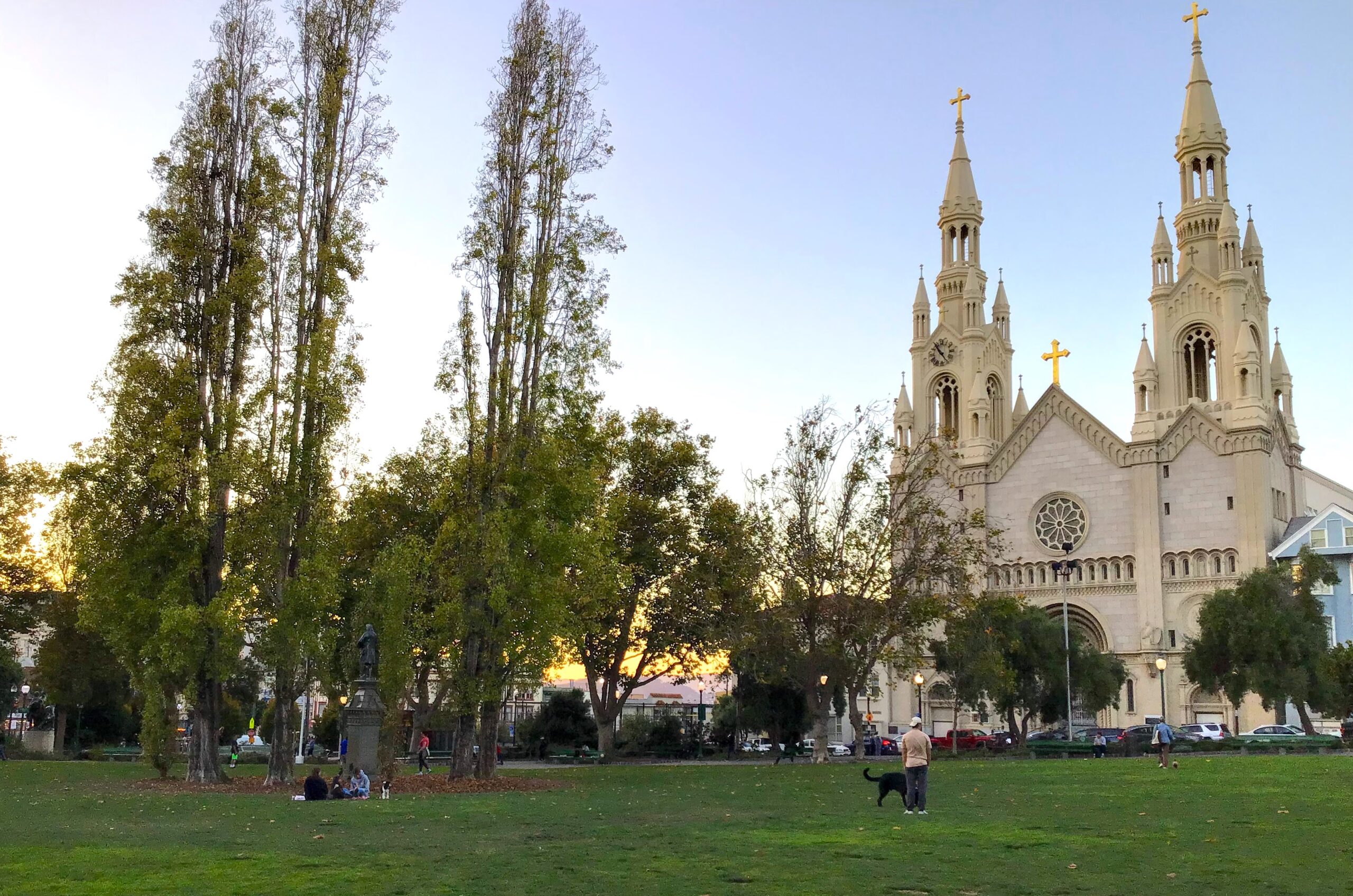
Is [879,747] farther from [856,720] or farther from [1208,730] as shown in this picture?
[1208,730]

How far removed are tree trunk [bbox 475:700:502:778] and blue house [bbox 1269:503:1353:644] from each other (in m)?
49.8

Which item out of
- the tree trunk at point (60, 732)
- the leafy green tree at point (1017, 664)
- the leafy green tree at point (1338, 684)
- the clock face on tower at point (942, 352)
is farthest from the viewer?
the clock face on tower at point (942, 352)

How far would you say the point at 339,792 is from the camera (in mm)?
24594

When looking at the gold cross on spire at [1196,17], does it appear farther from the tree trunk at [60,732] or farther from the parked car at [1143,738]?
the tree trunk at [60,732]

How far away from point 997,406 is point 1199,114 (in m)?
22.8

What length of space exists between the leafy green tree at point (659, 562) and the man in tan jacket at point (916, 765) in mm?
29768

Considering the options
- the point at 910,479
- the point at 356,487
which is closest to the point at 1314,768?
the point at 910,479

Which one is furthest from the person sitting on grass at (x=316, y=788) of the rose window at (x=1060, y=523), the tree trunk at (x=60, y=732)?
the rose window at (x=1060, y=523)

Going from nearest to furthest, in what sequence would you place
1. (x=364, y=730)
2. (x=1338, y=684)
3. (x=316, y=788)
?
(x=316, y=788)
(x=364, y=730)
(x=1338, y=684)

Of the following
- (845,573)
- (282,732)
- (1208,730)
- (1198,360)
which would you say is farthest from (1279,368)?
(282,732)

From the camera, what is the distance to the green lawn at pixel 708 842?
11.7m

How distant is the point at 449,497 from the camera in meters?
32.5

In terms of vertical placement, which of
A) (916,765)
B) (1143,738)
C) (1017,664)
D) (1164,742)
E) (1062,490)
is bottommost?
(1143,738)

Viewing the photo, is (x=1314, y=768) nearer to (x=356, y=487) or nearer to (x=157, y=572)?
(x=356, y=487)
